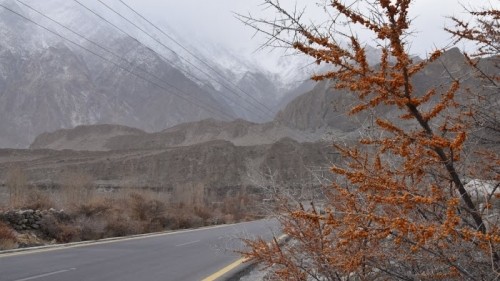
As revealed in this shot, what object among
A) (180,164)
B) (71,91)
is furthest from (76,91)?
(180,164)

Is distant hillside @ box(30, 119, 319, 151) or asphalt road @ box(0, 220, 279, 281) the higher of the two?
distant hillside @ box(30, 119, 319, 151)

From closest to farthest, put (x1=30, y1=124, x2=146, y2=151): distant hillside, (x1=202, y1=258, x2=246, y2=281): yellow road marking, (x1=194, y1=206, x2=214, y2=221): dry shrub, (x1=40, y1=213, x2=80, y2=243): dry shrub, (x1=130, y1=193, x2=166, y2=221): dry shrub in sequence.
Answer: (x1=202, y1=258, x2=246, y2=281): yellow road marking < (x1=40, y1=213, x2=80, y2=243): dry shrub < (x1=130, y1=193, x2=166, y2=221): dry shrub < (x1=194, y1=206, x2=214, y2=221): dry shrub < (x1=30, y1=124, x2=146, y2=151): distant hillside

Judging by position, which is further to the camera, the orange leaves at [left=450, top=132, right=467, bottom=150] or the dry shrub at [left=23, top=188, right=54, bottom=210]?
the dry shrub at [left=23, top=188, right=54, bottom=210]

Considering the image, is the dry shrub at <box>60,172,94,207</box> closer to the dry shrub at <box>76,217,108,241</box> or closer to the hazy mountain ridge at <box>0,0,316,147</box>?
the dry shrub at <box>76,217,108,241</box>

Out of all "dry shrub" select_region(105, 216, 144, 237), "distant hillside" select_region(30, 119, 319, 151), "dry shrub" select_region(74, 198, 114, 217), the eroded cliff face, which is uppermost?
"distant hillside" select_region(30, 119, 319, 151)

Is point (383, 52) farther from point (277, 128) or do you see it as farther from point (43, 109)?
point (43, 109)

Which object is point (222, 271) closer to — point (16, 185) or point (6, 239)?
point (6, 239)

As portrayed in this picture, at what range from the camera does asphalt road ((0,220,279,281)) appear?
11.1 m

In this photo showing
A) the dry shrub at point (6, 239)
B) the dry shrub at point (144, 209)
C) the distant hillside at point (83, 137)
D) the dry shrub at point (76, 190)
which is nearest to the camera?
the dry shrub at point (6, 239)

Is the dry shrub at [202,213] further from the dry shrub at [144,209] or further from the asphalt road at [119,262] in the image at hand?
the asphalt road at [119,262]

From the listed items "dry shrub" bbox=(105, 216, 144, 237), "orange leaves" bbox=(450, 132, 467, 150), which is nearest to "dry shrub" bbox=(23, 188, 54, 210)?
"dry shrub" bbox=(105, 216, 144, 237)

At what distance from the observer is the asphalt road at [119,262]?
11062 millimetres

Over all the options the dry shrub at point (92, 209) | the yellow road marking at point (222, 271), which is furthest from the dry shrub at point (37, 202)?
the yellow road marking at point (222, 271)

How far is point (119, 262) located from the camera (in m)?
13.4
